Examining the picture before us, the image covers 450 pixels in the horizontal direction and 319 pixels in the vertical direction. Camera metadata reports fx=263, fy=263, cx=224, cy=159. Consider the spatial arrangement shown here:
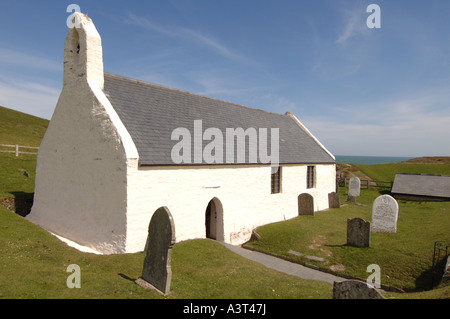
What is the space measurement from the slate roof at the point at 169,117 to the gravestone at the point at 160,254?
362 cm

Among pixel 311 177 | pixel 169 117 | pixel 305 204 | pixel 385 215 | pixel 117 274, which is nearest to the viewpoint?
pixel 117 274

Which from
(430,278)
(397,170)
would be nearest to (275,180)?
(430,278)

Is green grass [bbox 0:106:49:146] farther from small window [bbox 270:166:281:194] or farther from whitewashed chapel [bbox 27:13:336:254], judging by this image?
small window [bbox 270:166:281:194]

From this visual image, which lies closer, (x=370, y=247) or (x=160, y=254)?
(x=160, y=254)

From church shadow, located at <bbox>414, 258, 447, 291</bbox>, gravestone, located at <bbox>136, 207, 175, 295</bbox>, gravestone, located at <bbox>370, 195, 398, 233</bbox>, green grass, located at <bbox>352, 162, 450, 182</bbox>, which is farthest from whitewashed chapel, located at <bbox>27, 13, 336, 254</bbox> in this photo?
green grass, located at <bbox>352, 162, 450, 182</bbox>

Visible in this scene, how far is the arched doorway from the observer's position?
13.8 m

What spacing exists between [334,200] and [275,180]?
7.57m

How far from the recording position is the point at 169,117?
45.5ft

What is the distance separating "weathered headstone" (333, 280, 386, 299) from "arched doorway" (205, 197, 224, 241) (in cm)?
839

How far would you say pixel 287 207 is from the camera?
18219 mm

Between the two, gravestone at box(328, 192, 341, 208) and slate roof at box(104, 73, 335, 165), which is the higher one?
slate roof at box(104, 73, 335, 165)

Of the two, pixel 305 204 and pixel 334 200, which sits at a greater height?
pixel 305 204

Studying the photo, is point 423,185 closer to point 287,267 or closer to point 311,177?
point 311,177
